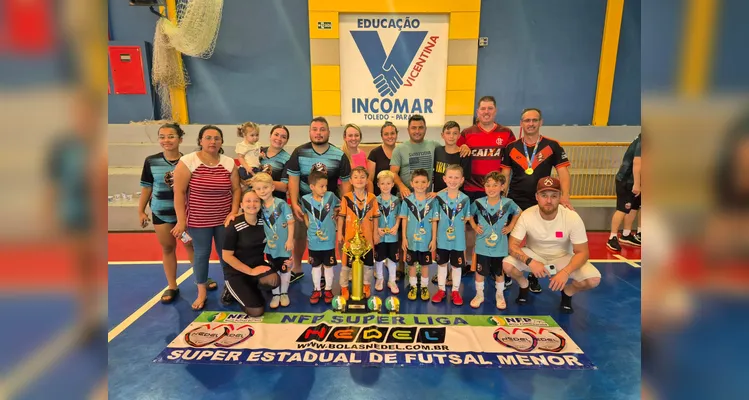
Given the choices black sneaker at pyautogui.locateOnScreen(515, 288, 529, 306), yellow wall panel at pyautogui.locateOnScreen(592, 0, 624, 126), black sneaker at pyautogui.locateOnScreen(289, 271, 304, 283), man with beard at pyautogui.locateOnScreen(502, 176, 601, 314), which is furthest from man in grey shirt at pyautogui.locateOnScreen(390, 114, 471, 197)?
yellow wall panel at pyautogui.locateOnScreen(592, 0, 624, 126)

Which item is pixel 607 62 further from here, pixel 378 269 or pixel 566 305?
pixel 378 269

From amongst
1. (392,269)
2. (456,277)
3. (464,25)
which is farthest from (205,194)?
(464,25)

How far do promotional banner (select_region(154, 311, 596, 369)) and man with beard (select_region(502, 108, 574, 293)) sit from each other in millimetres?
1445

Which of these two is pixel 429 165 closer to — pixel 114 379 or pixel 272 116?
pixel 114 379

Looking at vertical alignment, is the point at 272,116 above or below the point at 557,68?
below

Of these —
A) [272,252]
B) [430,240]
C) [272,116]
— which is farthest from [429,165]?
[272,116]

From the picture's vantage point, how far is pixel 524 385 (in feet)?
10.1

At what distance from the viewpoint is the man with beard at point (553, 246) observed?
4094mm

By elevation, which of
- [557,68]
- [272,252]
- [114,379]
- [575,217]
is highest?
[557,68]

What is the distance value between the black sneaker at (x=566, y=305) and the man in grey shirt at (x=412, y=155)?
6.37 ft

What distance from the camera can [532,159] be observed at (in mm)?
4523
